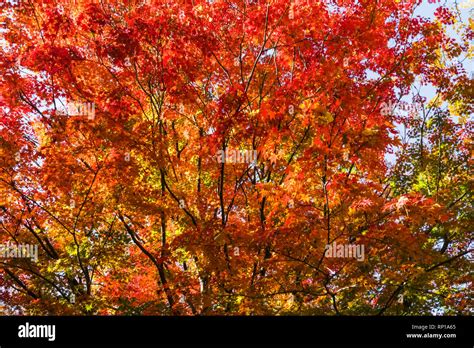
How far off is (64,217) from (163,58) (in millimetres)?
5488

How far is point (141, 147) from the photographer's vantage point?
1288 centimetres

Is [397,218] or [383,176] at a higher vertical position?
[383,176]

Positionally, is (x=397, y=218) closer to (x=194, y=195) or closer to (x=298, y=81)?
(x=298, y=81)

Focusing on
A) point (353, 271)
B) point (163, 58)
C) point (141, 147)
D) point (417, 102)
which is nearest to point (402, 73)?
point (417, 102)

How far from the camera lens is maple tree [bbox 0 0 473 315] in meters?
11.3

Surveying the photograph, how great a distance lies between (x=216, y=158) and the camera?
46.5 ft

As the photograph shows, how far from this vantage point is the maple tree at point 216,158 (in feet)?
37.0

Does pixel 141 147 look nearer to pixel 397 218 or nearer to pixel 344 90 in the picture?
pixel 344 90

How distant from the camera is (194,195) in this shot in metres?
14.9
